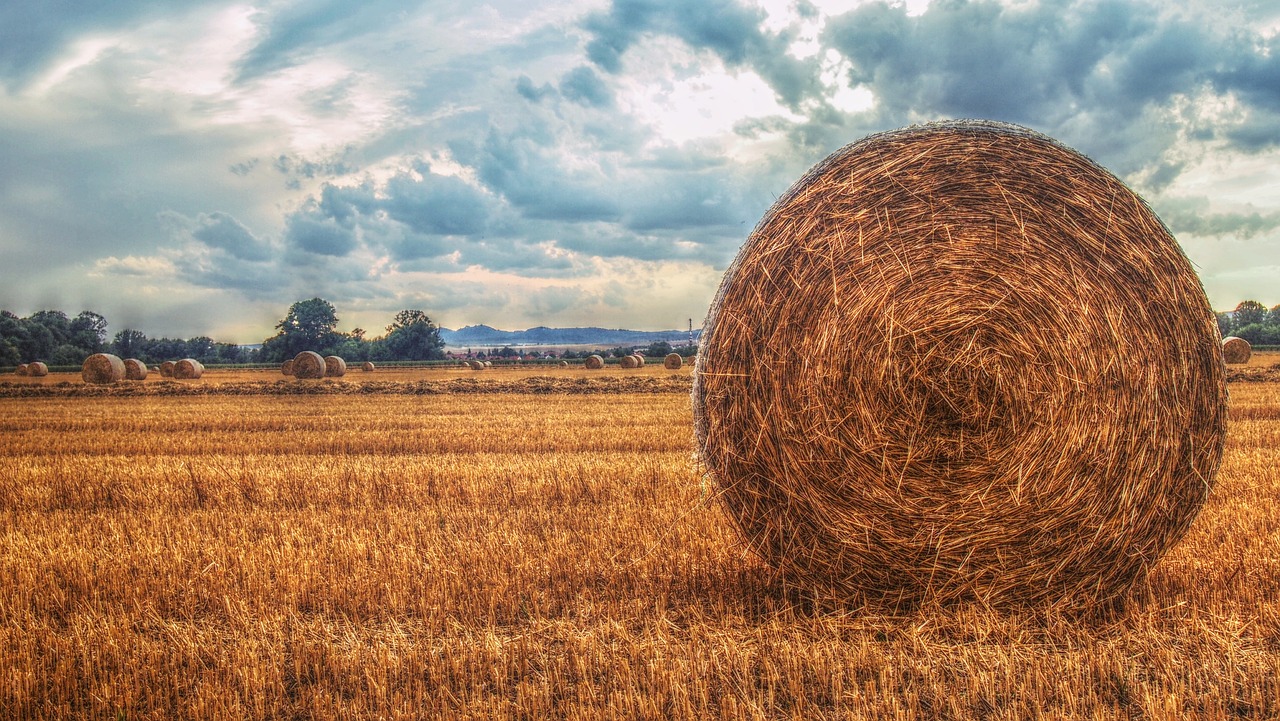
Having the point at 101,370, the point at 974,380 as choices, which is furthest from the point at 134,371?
the point at 974,380

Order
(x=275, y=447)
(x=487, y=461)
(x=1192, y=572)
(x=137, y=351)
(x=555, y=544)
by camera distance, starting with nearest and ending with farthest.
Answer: (x=1192, y=572), (x=555, y=544), (x=487, y=461), (x=275, y=447), (x=137, y=351)

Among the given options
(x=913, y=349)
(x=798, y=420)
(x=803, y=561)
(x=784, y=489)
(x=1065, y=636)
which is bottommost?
(x=1065, y=636)

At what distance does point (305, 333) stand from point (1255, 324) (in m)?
74.4

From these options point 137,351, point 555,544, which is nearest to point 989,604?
point 555,544

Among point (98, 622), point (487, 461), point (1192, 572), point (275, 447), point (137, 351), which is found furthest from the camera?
point (137, 351)

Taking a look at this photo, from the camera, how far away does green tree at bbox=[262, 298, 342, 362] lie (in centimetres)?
7225

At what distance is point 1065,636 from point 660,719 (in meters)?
2.56

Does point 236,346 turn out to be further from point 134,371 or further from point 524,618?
point 524,618

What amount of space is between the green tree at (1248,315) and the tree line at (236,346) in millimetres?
62174

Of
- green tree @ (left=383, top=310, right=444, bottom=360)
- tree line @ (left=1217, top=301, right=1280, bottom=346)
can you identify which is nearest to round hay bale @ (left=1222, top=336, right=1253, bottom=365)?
tree line @ (left=1217, top=301, right=1280, bottom=346)

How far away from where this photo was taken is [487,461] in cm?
1082

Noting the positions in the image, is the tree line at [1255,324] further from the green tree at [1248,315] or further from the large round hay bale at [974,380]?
the large round hay bale at [974,380]

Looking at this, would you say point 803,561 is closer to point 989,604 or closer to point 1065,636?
point 989,604

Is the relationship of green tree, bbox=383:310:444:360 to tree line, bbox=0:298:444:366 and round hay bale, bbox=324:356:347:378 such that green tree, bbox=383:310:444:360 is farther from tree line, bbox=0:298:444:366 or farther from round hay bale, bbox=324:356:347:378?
round hay bale, bbox=324:356:347:378
